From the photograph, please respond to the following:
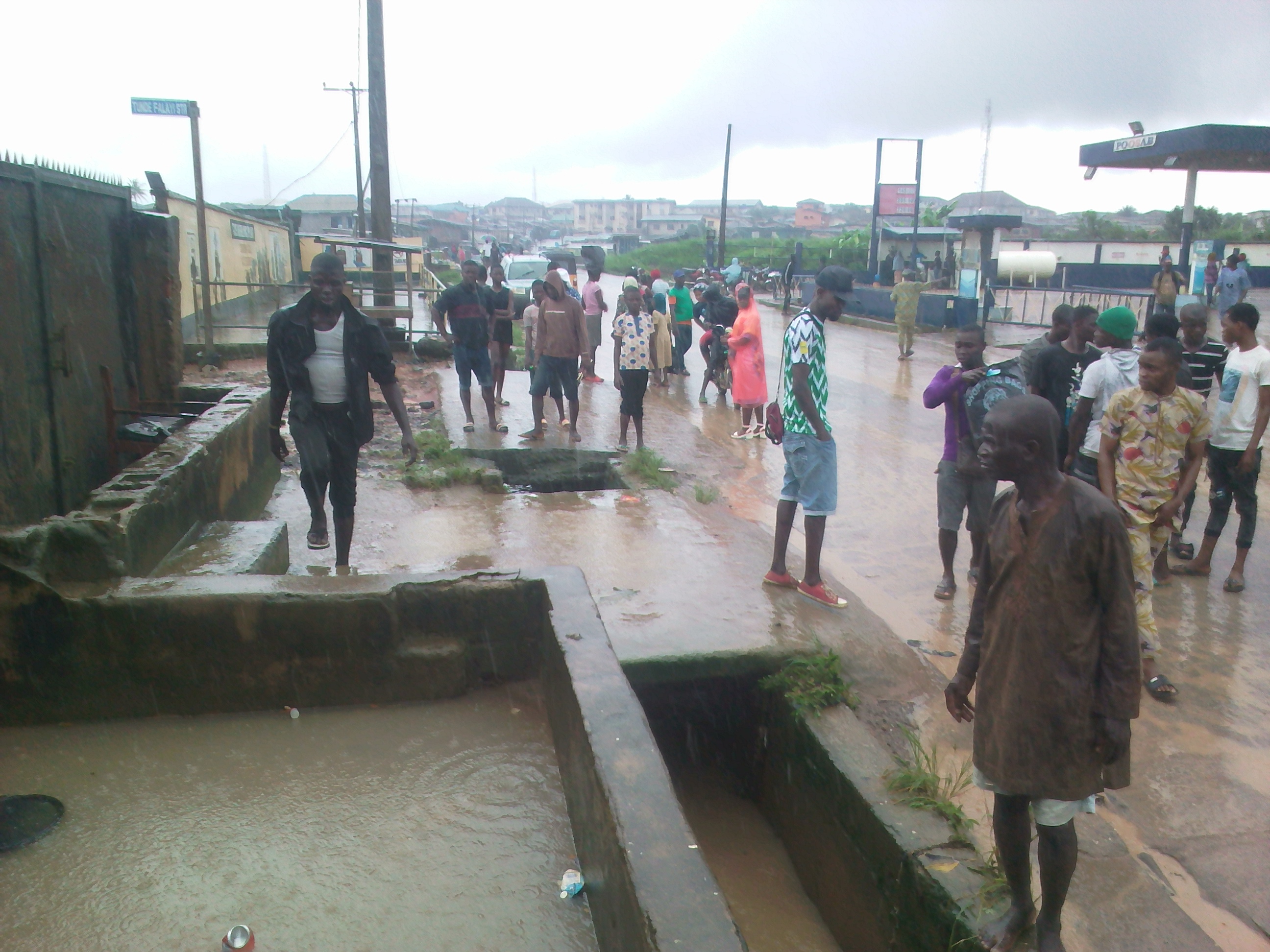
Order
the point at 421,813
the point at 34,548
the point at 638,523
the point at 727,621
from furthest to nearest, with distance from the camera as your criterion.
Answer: the point at 638,523, the point at 727,621, the point at 34,548, the point at 421,813

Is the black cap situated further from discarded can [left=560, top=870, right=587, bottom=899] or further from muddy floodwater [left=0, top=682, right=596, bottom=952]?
discarded can [left=560, top=870, right=587, bottom=899]

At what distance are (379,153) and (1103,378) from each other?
12.6 m

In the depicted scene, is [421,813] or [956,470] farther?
[956,470]

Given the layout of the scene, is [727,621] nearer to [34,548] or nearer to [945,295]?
[34,548]

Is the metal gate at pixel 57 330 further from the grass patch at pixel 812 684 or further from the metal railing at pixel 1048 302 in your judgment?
the metal railing at pixel 1048 302

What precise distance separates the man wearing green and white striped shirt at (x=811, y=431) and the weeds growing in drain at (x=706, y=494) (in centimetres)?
226

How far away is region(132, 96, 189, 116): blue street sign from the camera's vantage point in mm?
9695

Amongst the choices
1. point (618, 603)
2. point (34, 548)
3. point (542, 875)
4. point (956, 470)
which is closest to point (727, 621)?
point (618, 603)

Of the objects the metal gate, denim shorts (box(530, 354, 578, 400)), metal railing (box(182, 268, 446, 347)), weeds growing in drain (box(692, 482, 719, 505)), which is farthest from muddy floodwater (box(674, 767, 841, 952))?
metal railing (box(182, 268, 446, 347))

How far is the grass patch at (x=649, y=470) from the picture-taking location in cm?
770

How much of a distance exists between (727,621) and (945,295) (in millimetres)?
19050

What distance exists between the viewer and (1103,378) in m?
4.87

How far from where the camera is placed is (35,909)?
2.47 meters

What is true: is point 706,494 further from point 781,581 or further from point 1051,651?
point 1051,651
